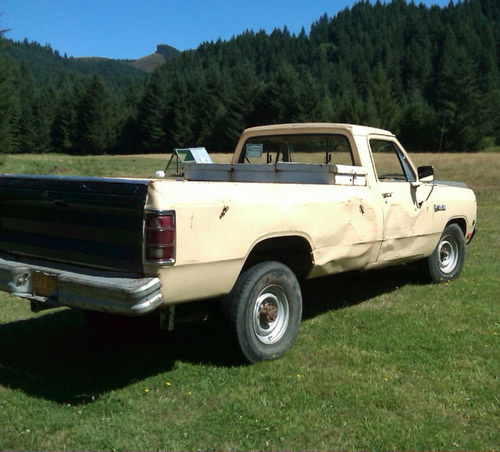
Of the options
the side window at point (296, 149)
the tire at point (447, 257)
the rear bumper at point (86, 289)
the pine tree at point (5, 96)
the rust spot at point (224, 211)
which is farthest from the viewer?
the pine tree at point (5, 96)

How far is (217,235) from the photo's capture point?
3.96 metres

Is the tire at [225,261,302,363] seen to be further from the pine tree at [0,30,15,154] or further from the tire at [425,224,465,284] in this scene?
the pine tree at [0,30,15,154]

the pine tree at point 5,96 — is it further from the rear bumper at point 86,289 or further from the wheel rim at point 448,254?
the rear bumper at point 86,289

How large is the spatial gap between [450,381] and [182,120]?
284ft

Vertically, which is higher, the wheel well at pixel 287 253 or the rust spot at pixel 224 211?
the rust spot at pixel 224 211

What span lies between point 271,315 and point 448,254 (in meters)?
3.61

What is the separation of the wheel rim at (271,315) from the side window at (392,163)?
2110mm

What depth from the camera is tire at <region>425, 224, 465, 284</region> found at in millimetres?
7102

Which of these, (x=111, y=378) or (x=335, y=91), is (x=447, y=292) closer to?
(x=111, y=378)

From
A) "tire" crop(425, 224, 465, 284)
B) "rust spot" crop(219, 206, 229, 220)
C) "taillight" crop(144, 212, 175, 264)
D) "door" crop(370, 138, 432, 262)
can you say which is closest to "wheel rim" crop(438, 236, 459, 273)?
"tire" crop(425, 224, 465, 284)

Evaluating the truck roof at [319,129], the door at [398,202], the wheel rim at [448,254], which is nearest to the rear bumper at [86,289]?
the door at [398,202]

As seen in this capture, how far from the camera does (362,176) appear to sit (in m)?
5.56

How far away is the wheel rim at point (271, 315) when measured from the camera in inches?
179

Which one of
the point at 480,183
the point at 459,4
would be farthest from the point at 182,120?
the point at 459,4
